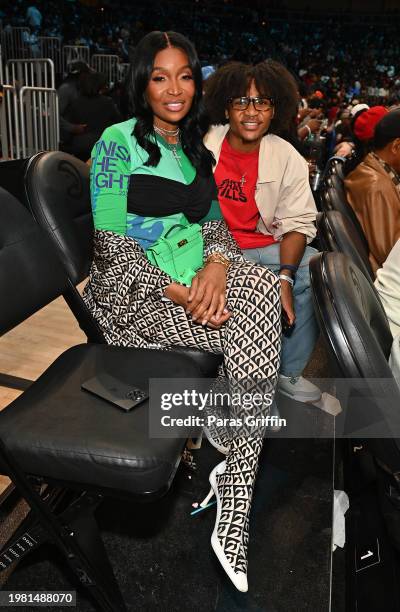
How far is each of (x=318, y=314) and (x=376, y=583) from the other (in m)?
0.80

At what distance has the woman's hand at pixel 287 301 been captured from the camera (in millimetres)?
1841

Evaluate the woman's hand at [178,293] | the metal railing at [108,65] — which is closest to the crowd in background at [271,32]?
the metal railing at [108,65]

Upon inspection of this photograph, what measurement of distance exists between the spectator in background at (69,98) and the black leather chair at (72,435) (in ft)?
11.7

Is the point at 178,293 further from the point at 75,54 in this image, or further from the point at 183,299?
the point at 75,54

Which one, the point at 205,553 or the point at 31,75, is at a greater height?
the point at 31,75

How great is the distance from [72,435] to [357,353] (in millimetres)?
602

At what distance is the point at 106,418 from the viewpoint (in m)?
1.18

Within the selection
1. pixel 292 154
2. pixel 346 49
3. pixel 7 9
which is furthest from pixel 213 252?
pixel 346 49

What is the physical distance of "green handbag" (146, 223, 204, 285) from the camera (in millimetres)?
1561

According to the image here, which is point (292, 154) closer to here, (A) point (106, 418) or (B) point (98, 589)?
(A) point (106, 418)

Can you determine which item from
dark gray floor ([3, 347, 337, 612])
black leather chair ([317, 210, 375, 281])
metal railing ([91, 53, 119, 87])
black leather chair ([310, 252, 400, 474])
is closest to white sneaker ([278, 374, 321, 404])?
dark gray floor ([3, 347, 337, 612])

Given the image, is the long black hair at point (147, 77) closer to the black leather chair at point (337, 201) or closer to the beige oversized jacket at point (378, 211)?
the black leather chair at point (337, 201)

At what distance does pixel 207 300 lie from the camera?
4.69 feet

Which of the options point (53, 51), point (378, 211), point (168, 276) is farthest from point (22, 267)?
point (53, 51)
